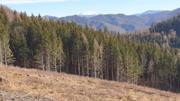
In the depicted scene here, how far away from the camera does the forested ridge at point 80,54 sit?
352 ft

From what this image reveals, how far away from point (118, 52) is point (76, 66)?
13.9 metres

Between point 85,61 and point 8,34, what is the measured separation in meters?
25.2

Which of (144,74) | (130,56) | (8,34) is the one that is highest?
(8,34)

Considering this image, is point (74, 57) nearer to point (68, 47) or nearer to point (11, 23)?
point (68, 47)

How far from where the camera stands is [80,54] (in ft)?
385

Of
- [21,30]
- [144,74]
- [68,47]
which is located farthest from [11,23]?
[144,74]

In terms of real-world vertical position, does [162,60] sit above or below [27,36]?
below

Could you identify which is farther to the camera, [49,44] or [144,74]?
[144,74]

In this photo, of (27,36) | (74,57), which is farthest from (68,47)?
(27,36)

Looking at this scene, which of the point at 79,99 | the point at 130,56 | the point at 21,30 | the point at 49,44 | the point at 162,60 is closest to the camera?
the point at 79,99

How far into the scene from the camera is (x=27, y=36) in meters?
114

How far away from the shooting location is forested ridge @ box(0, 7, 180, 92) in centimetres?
10725

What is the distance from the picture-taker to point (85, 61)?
119125 mm

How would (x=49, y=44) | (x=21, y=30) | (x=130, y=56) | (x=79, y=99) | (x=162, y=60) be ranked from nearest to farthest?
(x=79, y=99), (x=49, y=44), (x=21, y=30), (x=130, y=56), (x=162, y=60)
